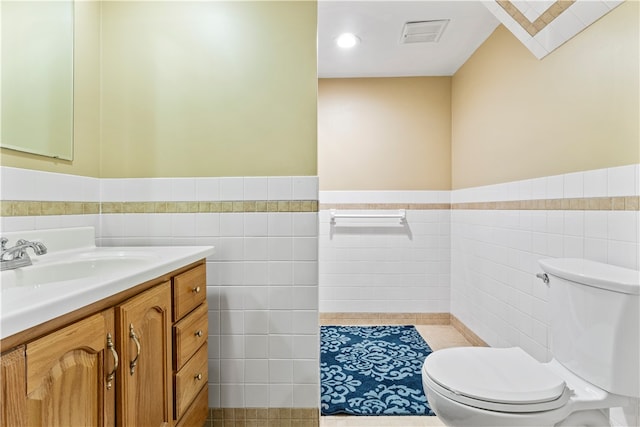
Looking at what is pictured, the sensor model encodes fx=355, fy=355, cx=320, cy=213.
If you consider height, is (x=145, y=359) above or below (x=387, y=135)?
below

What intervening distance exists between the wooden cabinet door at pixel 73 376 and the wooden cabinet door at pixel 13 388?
1cm

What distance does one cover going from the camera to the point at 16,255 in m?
1.12

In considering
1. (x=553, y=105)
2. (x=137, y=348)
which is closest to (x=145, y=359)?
(x=137, y=348)

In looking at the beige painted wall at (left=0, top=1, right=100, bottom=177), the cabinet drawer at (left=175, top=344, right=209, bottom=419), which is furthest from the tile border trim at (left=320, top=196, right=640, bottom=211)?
the beige painted wall at (left=0, top=1, right=100, bottom=177)

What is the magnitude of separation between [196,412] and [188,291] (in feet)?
1.73

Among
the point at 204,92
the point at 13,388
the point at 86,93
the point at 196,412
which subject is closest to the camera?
the point at 13,388

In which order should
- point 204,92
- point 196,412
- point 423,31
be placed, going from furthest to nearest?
1. point 423,31
2. point 204,92
3. point 196,412

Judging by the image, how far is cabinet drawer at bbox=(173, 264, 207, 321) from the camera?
128 centimetres

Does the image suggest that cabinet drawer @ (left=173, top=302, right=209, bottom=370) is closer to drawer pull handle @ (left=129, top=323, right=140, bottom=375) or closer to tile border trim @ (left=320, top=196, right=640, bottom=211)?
drawer pull handle @ (left=129, top=323, right=140, bottom=375)

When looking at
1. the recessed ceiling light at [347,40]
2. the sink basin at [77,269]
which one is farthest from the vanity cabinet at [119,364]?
the recessed ceiling light at [347,40]

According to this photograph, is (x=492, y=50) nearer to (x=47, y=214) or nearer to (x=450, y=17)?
(x=450, y=17)

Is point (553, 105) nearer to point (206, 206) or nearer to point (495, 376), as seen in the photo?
point (495, 376)

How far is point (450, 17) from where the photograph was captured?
236 centimetres

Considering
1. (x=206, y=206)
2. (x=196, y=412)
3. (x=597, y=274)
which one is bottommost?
(x=196, y=412)
